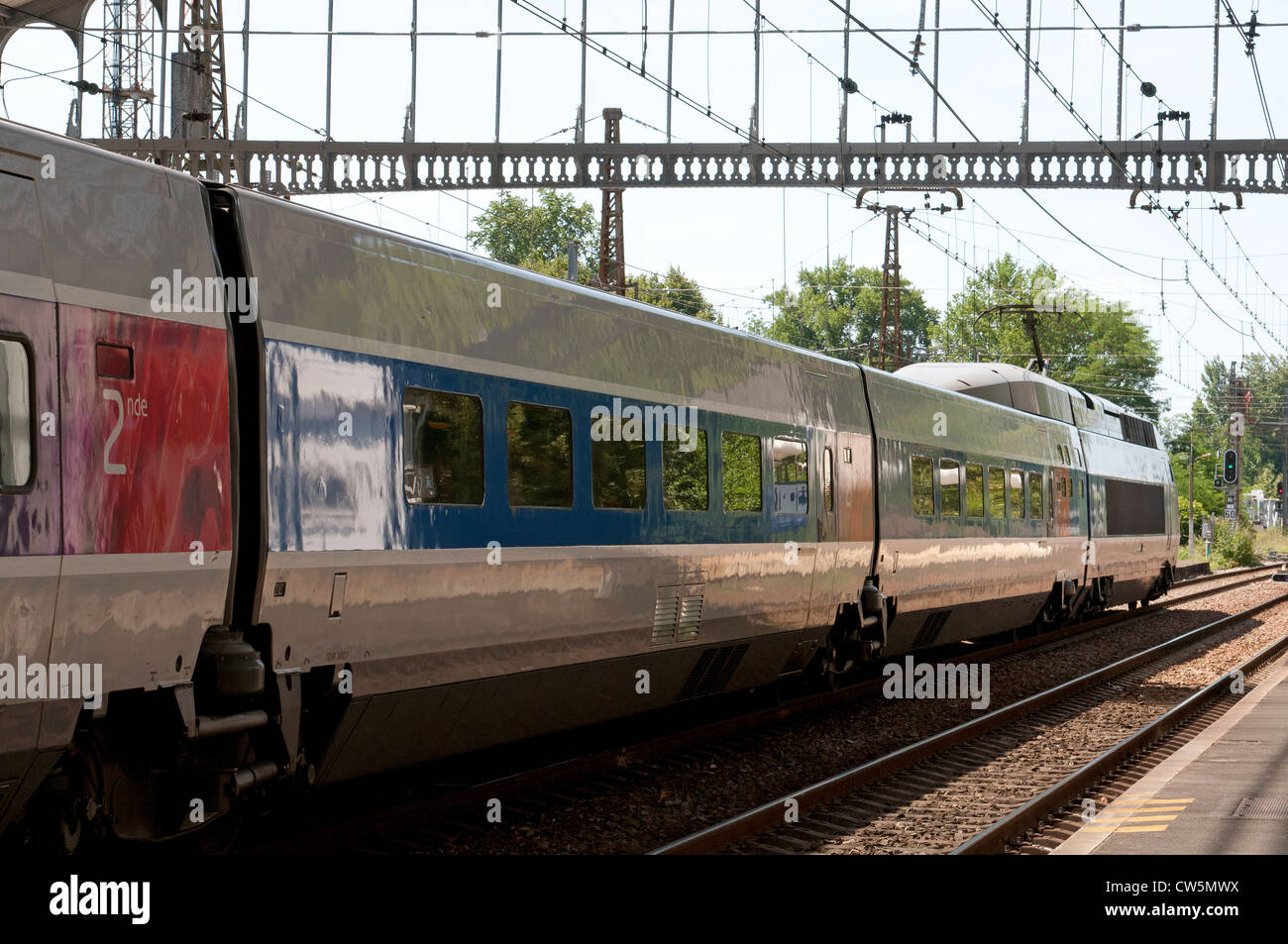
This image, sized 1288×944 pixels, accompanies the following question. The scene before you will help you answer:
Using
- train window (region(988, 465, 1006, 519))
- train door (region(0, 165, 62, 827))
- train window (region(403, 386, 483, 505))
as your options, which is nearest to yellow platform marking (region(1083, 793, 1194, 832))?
train window (region(403, 386, 483, 505))

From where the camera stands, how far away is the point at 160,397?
19.1 feet

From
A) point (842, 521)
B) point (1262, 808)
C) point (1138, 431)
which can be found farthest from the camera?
point (1138, 431)

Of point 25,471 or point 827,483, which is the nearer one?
point 25,471

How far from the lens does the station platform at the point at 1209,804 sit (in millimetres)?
7262

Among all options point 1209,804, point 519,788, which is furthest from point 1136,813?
point 519,788

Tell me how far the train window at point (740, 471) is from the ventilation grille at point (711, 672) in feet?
3.78

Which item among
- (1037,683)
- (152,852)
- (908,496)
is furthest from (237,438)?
(1037,683)

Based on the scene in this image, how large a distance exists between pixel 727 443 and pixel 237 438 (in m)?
5.39

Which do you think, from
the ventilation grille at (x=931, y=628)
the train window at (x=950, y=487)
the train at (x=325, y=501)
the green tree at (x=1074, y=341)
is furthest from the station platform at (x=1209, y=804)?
the green tree at (x=1074, y=341)

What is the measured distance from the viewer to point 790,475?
12180 millimetres

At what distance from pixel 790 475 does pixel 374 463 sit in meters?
5.71

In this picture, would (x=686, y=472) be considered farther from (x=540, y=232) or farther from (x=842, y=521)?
(x=540, y=232)
